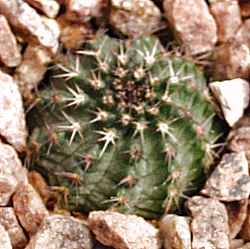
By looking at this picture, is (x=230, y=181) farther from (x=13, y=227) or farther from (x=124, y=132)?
(x=13, y=227)

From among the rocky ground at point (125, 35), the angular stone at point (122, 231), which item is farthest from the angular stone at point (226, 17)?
the angular stone at point (122, 231)

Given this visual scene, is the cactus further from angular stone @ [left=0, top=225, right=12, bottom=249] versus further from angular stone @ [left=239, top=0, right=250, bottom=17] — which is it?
angular stone @ [left=239, top=0, right=250, bottom=17]

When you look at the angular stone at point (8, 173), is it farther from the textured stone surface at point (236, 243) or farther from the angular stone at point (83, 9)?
the textured stone surface at point (236, 243)

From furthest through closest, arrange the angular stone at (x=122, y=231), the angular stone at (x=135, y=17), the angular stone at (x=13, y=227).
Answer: the angular stone at (x=135, y=17), the angular stone at (x=13, y=227), the angular stone at (x=122, y=231)

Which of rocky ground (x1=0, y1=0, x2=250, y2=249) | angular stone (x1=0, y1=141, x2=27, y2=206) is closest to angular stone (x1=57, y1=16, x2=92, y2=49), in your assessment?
rocky ground (x1=0, y1=0, x2=250, y2=249)

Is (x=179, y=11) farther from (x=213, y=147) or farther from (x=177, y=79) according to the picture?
(x=213, y=147)

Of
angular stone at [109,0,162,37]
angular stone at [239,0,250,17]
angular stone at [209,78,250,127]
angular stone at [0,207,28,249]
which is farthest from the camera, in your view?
angular stone at [239,0,250,17]
